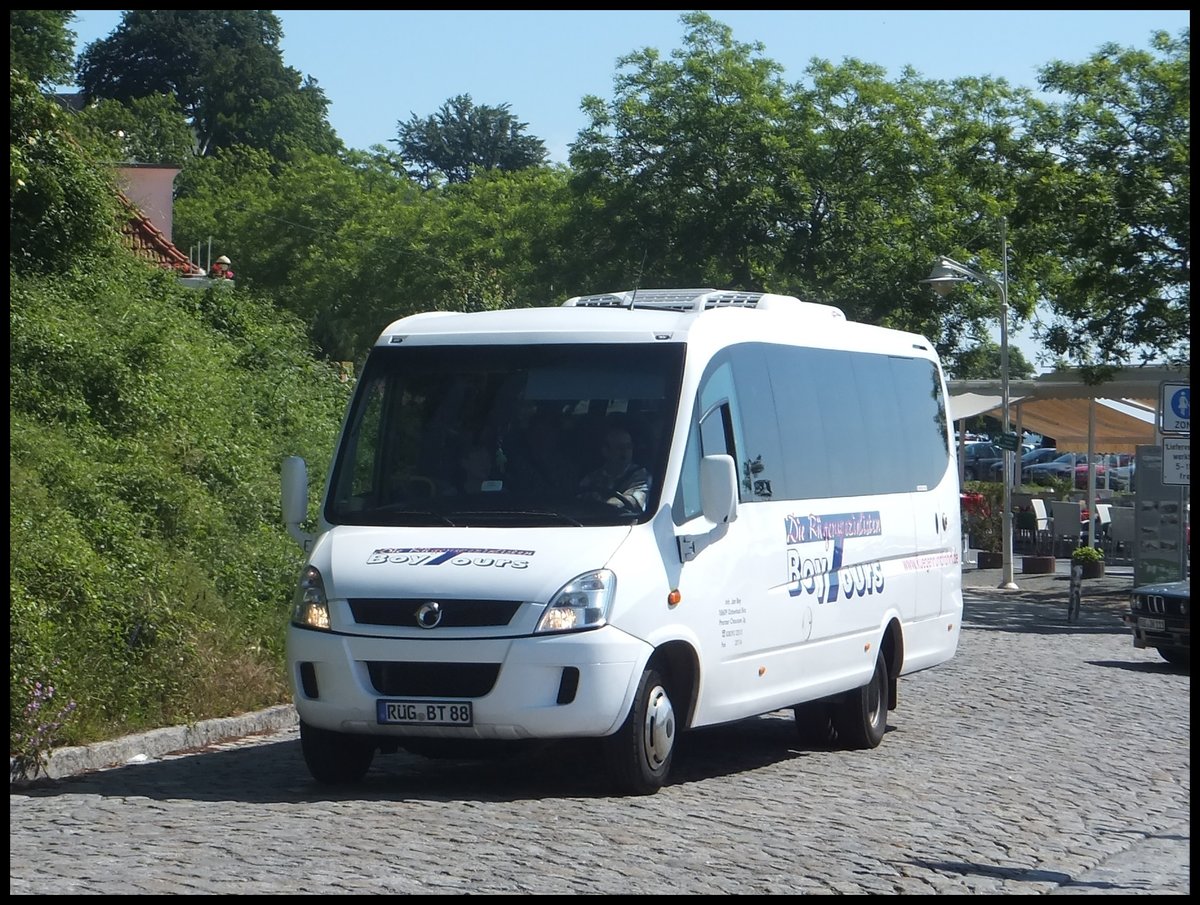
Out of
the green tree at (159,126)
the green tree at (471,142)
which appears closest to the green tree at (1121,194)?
the green tree at (159,126)

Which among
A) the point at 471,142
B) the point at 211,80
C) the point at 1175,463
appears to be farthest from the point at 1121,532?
the point at 471,142

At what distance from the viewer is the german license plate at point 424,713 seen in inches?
382

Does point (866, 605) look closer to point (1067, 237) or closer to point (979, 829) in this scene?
point (979, 829)

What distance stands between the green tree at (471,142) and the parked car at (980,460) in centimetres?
3356

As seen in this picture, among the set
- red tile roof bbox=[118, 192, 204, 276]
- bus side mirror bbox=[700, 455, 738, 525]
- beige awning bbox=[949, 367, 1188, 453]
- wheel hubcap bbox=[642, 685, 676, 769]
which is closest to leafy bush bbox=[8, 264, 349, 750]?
wheel hubcap bbox=[642, 685, 676, 769]

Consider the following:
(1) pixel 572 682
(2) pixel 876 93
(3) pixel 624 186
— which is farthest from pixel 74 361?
(2) pixel 876 93

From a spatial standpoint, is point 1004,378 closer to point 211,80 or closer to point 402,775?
point 402,775

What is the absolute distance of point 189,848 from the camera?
8078 millimetres

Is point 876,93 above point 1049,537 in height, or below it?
above

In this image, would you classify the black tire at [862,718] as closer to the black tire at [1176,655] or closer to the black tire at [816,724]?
the black tire at [816,724]

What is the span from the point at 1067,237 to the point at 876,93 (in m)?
12.2

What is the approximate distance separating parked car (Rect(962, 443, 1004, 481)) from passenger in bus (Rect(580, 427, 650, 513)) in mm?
52453

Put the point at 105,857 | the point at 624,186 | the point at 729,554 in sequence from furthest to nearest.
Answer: the point at 624,186
the point at 729,554
the point at 105,857

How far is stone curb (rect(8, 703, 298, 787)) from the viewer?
10672mm
